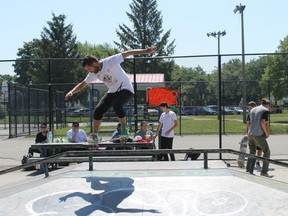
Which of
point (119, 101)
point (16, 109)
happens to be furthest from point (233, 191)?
point (16, 109)

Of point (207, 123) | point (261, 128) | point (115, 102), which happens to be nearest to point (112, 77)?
point (115, 102)

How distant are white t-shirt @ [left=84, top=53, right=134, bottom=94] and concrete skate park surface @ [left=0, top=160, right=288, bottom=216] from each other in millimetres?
1389

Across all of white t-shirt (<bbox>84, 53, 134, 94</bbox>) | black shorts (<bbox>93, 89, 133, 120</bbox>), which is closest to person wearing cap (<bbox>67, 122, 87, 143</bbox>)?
black shorts (<bbox>93, 89, 133, 120</bbox>)

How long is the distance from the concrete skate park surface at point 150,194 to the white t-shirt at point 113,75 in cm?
139

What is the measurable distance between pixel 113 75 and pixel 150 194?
2.08m

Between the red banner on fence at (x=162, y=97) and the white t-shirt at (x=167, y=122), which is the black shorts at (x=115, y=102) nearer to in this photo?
the white t-shirt at (x=167, y=122)

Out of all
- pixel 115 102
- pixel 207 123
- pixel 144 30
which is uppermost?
pixel 144 30

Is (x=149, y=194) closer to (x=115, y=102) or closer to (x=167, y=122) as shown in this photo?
(x=115, y=102)

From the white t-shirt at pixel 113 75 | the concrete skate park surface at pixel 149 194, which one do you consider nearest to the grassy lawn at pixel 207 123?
the white t-shirt at pixel 113 75

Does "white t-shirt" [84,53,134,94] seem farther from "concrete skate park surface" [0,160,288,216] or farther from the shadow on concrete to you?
the shadow on concrete

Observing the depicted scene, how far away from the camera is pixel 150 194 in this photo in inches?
197

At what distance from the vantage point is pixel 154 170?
6.18m

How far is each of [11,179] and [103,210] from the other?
18.8 ft

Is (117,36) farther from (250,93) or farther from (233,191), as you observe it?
(233,191)
